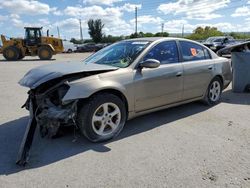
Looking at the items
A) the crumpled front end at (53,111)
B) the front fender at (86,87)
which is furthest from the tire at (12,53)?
the front fender at (86,87)

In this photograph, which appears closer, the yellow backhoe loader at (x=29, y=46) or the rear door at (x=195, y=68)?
the rear door at (x=195, y=68)

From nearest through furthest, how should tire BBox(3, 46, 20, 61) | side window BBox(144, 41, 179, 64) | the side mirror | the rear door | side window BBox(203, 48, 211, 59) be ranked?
the side mirror → side window BBox(144, 41, 179, 64) → the rear door → side window BBox(203, 48, 211, 59) → tire BBox(3, 46, 20, 61)

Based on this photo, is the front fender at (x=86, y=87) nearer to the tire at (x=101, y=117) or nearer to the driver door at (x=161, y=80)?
the tire at (x=101, y=117)

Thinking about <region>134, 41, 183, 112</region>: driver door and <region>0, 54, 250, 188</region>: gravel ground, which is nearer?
<region>0, 54, 250, 188</region>: gravel ground

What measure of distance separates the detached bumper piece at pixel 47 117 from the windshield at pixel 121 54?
46.1 inches

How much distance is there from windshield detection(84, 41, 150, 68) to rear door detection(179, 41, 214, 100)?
0.97 metres

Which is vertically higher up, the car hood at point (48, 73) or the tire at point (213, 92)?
the car hood at point (48, 73)

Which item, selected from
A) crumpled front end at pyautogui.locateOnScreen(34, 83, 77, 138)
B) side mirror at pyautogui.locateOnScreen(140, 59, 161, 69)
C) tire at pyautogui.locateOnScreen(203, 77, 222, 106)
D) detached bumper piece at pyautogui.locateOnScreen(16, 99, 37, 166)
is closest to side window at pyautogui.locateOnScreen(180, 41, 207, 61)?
tire at pyautogui.locateOnScreen(203, 77, 222, 106)

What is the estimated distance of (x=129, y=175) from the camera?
3.01 meters

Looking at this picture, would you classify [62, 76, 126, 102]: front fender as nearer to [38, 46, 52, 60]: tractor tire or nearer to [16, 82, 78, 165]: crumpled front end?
[16, 82, 78, 165]: crumpled front end

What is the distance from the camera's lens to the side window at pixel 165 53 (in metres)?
4.55

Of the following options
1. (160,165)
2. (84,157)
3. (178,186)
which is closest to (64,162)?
(84,157)

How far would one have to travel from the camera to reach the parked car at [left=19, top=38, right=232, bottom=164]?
145 inches

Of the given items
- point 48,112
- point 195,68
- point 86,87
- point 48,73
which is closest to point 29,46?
point 195,68
